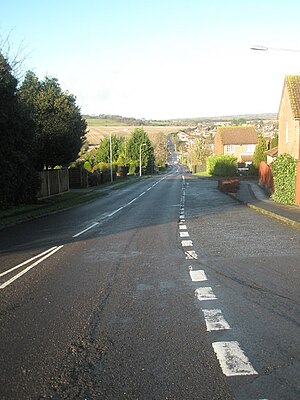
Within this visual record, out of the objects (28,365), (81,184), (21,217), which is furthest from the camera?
(81,184)

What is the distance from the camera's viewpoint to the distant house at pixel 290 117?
35.3 meters

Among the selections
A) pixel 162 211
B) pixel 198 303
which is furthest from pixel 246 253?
pixel 162 211

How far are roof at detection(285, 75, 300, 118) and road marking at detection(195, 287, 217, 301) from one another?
3025 centimetres

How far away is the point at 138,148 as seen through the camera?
110188mm

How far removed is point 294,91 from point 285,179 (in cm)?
1693

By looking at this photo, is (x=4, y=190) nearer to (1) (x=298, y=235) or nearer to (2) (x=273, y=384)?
(1) (x=298, y=235)

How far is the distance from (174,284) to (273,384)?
3743 mm

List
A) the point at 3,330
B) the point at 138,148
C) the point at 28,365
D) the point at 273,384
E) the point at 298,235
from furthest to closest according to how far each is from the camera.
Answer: the point at 138,148, the point at 298,235, the point at 3,330, the point at 28,365, the point at 273,384

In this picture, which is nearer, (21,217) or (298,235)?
(298,235)


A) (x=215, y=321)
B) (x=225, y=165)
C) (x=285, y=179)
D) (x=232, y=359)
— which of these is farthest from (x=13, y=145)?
(x=225, y=165)

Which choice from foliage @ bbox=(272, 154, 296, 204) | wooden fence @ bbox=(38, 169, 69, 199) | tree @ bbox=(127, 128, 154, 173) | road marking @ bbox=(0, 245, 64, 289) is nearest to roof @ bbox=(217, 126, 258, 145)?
tree @ bbox=(127, 128, 154, 173)

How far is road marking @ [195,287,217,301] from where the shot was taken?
6.91 metres

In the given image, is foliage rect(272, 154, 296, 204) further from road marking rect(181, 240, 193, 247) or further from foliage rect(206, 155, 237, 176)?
foliage rect(206, 155, 237, 176)

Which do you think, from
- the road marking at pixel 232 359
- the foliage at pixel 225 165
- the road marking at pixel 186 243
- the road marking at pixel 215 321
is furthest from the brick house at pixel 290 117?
the road marking at pixel 232 359
